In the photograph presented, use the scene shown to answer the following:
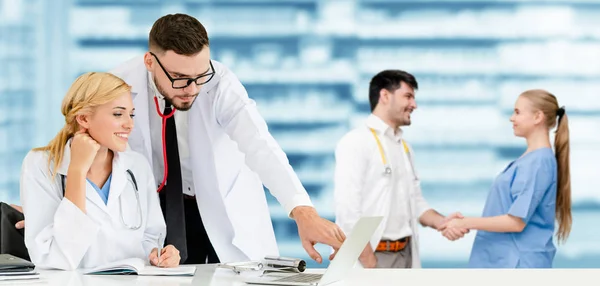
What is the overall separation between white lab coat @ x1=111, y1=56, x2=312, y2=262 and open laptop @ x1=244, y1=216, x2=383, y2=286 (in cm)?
83

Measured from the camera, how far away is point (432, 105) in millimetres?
5531

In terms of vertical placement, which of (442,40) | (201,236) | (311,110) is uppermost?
(442,40)

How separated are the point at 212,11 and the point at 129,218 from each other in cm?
320

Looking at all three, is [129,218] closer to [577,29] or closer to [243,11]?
[243,11]

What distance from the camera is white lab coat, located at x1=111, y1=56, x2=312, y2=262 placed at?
2.74 metres

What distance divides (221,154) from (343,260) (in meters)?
1.04

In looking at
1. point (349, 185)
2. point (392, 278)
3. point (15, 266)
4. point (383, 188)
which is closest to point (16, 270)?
point (15, 266)

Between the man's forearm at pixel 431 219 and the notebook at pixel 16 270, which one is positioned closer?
the notebook at pixel 16 270

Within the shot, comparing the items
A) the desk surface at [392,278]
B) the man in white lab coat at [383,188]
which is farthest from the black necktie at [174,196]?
the man in white lab coat at [383,188]

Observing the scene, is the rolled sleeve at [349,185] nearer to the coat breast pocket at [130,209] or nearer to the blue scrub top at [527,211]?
the blue scrub top at [527,211]

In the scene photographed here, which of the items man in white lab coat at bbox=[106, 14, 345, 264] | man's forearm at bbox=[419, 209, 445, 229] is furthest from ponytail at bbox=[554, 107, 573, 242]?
man in white lab coat at bbox=[106, 14, 345, 264]

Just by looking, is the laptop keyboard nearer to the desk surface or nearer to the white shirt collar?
the desk surface

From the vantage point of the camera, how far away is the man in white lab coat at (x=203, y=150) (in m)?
2.60

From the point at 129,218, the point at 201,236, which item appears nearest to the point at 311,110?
the point at 201,236
